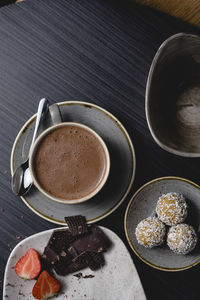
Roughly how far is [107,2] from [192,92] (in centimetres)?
48

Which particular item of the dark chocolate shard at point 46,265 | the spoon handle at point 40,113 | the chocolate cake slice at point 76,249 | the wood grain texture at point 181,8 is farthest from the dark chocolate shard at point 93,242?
the wood grain texture at point 181,8

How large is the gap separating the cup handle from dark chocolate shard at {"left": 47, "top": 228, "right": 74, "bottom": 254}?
433mm

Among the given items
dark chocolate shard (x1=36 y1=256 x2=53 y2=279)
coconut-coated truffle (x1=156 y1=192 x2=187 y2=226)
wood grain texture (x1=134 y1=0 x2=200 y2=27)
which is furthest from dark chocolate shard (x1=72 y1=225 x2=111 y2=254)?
wood grain texture (x1=134 y1=0 x2=200 y2=27)

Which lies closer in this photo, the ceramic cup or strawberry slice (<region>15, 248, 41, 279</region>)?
the ceramic cup

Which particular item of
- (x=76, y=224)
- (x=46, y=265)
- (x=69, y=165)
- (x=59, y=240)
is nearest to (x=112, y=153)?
(x=69, y=165)

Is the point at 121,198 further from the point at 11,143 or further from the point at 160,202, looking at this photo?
the point at 11,143

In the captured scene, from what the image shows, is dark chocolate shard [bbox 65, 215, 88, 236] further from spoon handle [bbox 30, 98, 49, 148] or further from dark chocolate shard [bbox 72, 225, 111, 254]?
spoon handle [bbox 30, 98, 49, 148]

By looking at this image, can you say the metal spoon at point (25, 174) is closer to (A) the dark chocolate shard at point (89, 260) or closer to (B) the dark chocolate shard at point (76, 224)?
(B) the dark chocolate shard at point (76, 224)

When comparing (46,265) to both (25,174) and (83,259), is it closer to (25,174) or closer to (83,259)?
(83,259)

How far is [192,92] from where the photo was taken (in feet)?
4.37

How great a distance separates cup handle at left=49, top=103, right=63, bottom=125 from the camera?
1309mm

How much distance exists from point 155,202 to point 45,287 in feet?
1.86

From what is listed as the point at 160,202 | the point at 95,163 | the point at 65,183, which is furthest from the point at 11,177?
the point at 160,202

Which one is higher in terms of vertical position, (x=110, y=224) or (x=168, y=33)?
(x=168, y=33)
